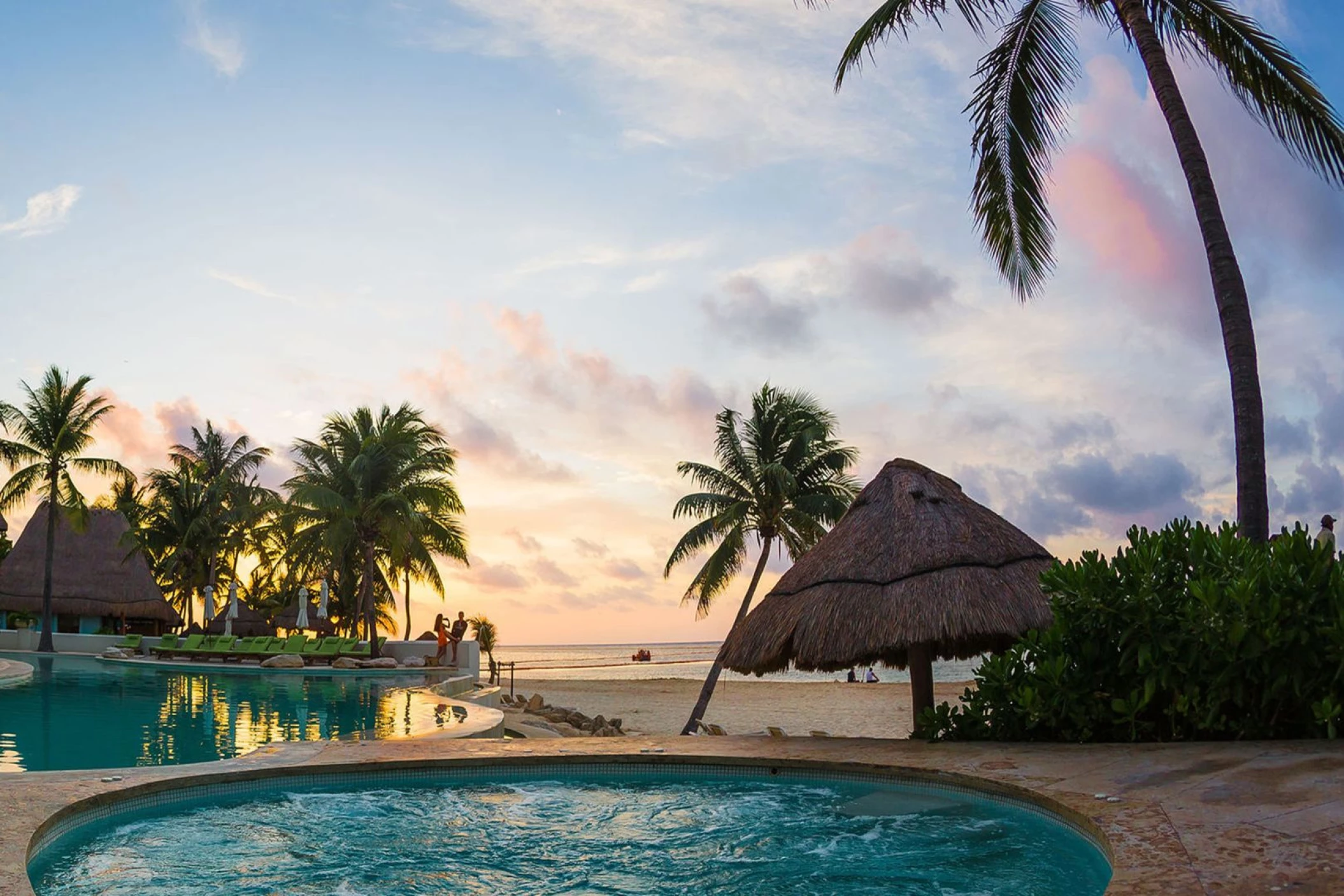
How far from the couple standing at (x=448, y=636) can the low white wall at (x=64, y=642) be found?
1064cm

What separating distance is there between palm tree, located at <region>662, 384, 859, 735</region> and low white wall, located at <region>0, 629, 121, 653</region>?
1862cm

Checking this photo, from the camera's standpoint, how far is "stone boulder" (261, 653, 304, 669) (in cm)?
2218

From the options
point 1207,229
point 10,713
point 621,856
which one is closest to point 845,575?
point 621,856

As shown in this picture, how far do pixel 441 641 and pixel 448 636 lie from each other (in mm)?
297

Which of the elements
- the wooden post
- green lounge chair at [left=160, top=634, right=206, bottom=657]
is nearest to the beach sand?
green lounge chair at [left=160, top=634, right=206, bottom=657]

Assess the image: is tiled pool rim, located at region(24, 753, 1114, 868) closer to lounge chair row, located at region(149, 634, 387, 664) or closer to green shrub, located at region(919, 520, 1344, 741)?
green shrub, located at region(919, 520, 1344, 741)

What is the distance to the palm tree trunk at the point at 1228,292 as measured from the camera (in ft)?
28.1

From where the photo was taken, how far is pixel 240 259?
14.0 meters

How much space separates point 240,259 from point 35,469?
17175 mm

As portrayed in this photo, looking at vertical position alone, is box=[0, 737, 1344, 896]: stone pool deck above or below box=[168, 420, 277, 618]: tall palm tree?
below

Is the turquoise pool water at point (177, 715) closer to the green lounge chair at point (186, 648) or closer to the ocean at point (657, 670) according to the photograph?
the green lounge chair at point (186, 648)

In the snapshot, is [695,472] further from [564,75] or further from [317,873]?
[317,873]

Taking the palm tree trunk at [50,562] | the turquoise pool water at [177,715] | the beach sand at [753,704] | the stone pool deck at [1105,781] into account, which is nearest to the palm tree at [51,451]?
the palm tree trunk at [50,562]

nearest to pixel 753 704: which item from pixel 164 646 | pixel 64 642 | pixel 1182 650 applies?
pixel 164 646
